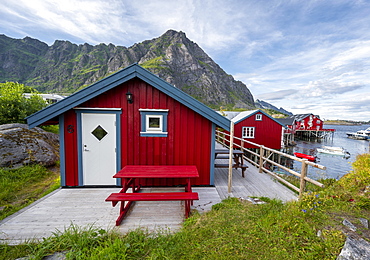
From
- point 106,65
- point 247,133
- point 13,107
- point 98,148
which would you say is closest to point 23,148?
point 98,148

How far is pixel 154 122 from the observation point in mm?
4805

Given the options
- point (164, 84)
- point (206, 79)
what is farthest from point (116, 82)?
point (206, 79)

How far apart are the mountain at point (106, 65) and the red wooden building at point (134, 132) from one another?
90429 millimetres

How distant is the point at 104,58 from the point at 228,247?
151915 millimetres

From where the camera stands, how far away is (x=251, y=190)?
4684 mm

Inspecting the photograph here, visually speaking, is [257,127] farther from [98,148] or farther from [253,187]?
[98,148]

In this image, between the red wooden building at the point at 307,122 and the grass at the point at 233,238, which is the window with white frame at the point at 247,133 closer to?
the grass at the point at 233,238

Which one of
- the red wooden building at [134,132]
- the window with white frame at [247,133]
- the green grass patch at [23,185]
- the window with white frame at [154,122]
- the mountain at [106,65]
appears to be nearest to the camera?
the green grass patch at [23,185]

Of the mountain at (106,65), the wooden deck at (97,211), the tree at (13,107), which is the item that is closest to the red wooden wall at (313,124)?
the wooden deck at (97,211)

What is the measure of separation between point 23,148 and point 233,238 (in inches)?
311

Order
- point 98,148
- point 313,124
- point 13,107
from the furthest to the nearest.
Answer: point 313,124
point 13,107
point 98,148

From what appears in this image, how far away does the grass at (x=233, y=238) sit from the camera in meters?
2.25

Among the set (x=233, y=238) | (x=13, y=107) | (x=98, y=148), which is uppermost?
(x=13, y=107)

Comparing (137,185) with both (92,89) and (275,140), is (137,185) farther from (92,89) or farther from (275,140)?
(275,140)
